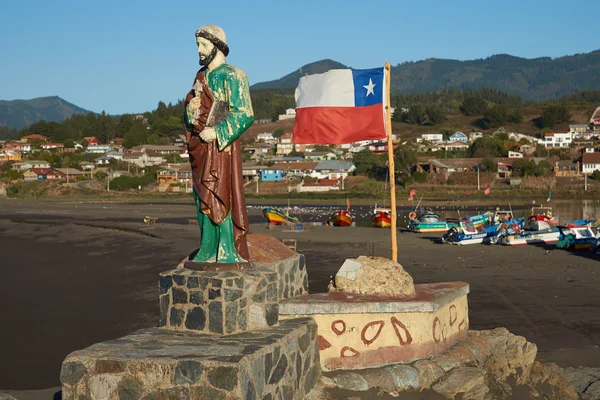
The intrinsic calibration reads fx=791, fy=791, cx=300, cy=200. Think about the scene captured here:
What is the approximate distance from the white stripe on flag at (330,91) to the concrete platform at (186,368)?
554cm

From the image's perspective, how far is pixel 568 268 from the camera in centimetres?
2281

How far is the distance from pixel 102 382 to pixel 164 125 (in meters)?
163

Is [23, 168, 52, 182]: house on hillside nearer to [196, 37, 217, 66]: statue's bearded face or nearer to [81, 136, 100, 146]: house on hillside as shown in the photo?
[81, 136, 100, 146]: house on hillside

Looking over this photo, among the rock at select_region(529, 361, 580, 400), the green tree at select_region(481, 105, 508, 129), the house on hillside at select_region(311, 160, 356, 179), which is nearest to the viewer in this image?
the rock at select_region(529, 361, 580, 400)

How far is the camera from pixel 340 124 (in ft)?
44.2

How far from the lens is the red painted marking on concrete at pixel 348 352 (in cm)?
1037

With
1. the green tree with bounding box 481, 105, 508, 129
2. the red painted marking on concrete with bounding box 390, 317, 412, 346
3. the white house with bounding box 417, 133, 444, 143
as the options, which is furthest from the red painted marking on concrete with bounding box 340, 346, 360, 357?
the green tree with bounding box 481, 105, 508, 129

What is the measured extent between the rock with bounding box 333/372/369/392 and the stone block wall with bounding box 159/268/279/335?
1.22m

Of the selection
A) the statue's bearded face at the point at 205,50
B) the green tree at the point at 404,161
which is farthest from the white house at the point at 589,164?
the statue's bearded face at the point at 205,50

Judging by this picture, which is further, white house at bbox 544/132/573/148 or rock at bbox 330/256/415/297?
white house at bbox 544/132/573/148

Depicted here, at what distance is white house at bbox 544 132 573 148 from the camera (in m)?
131

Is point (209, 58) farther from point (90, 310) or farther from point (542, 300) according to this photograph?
point (542, 300)

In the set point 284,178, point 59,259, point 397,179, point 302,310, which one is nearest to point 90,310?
point 302,310

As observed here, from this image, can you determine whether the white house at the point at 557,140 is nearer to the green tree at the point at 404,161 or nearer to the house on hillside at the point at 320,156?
the house on hillside at the point at 320,156
